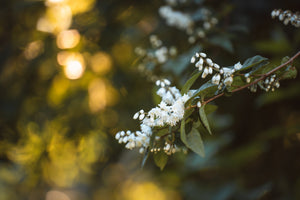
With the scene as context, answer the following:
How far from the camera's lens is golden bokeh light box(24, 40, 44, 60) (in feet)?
6.19

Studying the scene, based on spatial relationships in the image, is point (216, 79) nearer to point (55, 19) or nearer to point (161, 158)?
point (161, 158)

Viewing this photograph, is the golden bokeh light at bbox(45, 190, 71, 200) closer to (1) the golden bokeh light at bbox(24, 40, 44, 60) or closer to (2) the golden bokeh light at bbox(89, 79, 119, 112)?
(2) the golden bokeh light at bbox(89, 79, 119, 112)

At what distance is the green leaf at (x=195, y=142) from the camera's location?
54 centimetres

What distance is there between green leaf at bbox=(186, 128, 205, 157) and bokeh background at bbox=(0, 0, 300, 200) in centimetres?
70

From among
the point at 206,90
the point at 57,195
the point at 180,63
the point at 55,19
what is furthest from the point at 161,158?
the point at 57,195

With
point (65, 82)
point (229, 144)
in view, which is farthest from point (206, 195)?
point (65, 82)

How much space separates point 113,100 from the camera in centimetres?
199

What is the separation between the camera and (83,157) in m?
2.13

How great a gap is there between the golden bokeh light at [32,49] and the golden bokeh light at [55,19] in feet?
0.36

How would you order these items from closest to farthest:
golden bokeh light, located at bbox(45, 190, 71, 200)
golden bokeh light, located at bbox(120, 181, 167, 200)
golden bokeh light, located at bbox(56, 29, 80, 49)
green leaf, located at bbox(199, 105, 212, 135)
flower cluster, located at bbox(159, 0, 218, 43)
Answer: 1. green leaf, located at bbox(199, 105, 212, 135)
2. flower cluster, located at bbox(159, 0, 218, 43)
3. golden bokeh light, located at bbox(56, 29, 80, 49)
4. golden bokeh light, located at bbox(120, 181, 167, 200)
5. golden bokeh light, located at bbox(45, 190, 71, 200)

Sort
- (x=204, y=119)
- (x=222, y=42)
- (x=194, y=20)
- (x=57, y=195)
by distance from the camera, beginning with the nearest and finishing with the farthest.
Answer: (x=204, y=119)
(x=222, y=42)
(x=194, y=20)
(x=57, y=195)

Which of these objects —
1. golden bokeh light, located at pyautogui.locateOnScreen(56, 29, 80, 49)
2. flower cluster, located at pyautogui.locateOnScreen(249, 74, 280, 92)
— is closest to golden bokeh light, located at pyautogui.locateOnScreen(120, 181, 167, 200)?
golden bokeh light, located at pyautogui.locateOnScreen(56, 29, 80, 49)

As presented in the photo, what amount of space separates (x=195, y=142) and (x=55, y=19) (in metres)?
1.83

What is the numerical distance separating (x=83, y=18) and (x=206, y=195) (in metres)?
1.39
